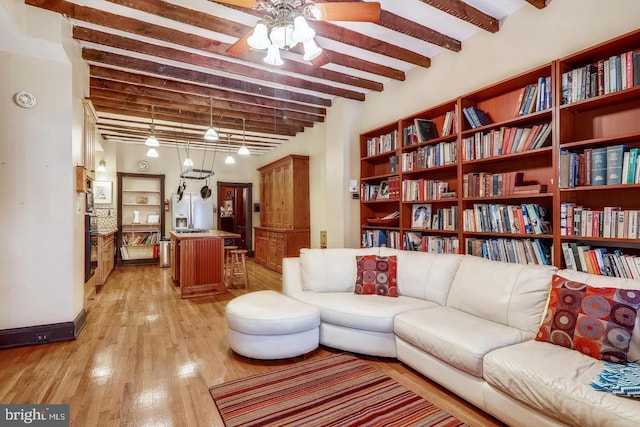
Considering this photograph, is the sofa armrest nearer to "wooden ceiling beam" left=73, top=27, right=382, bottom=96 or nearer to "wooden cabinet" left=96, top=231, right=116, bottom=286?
"wooden ceiling beam" left=73, top=27, right=382, bottom=96

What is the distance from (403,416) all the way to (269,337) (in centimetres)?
112

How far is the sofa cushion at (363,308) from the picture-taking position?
2.61 metres

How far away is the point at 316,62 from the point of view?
256 cm

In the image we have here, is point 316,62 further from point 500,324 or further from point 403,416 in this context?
point 403,416

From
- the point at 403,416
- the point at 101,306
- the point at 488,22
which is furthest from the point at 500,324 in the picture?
the point at 101,306

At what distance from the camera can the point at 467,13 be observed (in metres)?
2.75

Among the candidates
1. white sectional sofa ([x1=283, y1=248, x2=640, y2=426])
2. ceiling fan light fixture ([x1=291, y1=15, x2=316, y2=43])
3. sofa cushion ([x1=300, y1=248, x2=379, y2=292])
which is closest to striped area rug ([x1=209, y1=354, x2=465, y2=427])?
white sectional sofa ([x1=283, y1=248, x2=640, y2=426])

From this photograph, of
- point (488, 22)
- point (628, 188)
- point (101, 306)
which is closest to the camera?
point (628, 188)

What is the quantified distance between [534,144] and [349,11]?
179cm

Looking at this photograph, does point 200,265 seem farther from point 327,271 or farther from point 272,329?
point 272,329

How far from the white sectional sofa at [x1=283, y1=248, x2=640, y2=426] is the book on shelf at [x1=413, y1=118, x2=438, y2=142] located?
1287 mm

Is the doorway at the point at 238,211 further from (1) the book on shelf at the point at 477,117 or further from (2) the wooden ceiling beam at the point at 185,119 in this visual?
(1) the book on shelf at the point at 477,117

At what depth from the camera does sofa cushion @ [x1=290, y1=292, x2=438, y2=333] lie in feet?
8.55

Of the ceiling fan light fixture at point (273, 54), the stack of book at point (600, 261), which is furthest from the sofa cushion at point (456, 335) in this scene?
the ceiling fan light fixture at point (273, 54)
